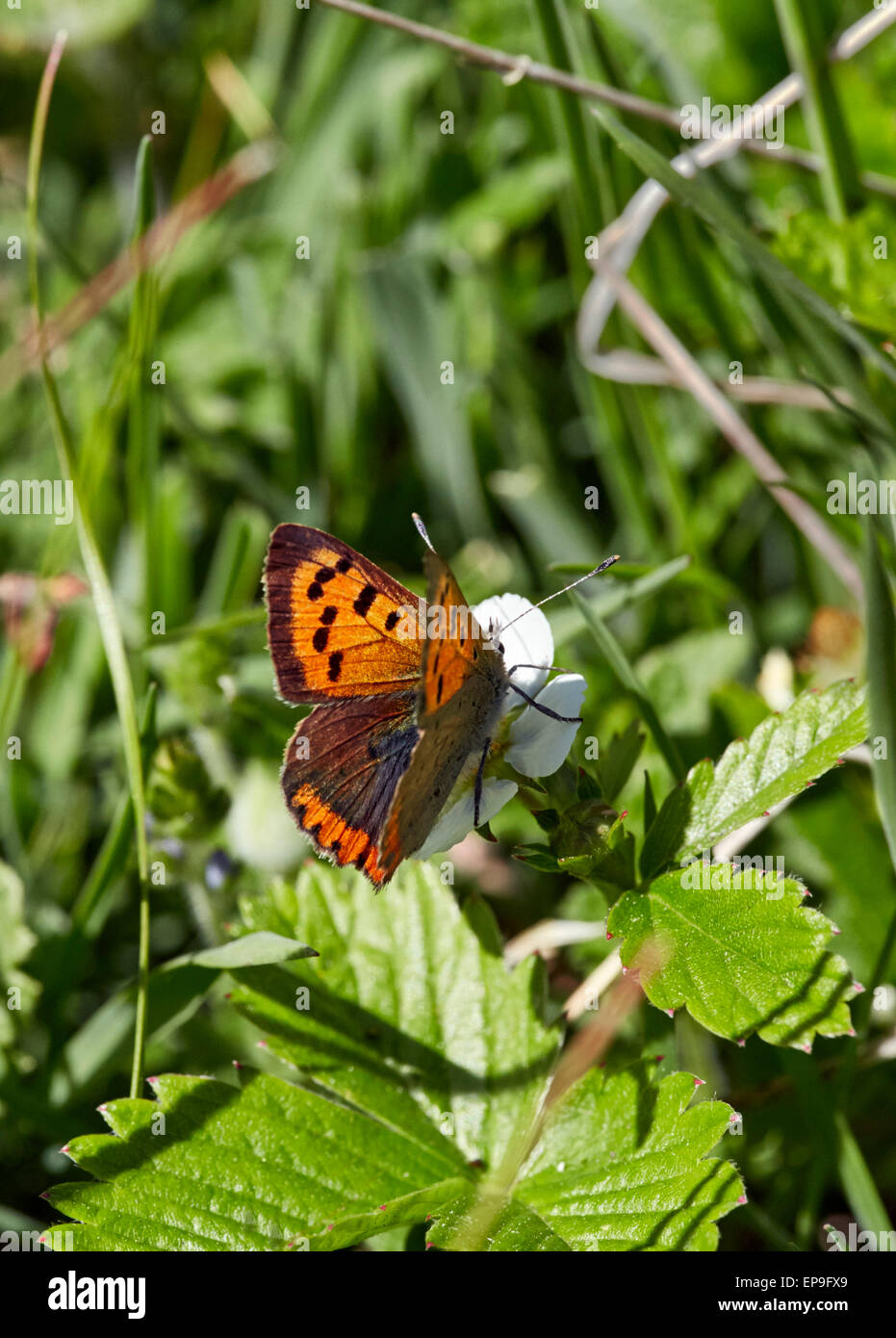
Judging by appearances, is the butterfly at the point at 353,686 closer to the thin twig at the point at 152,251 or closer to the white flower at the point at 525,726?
the white flower at the point at 525,726

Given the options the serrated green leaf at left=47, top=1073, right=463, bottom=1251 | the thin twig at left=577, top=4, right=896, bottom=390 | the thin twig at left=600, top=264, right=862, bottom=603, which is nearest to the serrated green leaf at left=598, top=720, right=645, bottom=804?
the serrated green leaf at left=47, top=1073, right=463, bottom=1251

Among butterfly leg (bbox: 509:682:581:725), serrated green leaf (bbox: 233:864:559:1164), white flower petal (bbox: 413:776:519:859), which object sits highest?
butterfly leg (bbox: 509:682:581:725)

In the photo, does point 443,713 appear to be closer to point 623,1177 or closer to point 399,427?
point 623,1177

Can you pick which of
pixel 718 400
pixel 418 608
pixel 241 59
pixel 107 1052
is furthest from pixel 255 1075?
pixel 241 59

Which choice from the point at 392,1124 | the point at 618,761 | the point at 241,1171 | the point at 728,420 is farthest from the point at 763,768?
the point at 728,420

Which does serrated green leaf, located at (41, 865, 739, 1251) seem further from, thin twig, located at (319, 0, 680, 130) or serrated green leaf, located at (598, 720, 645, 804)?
thin twig, located at (319, 0, 680, 130)
